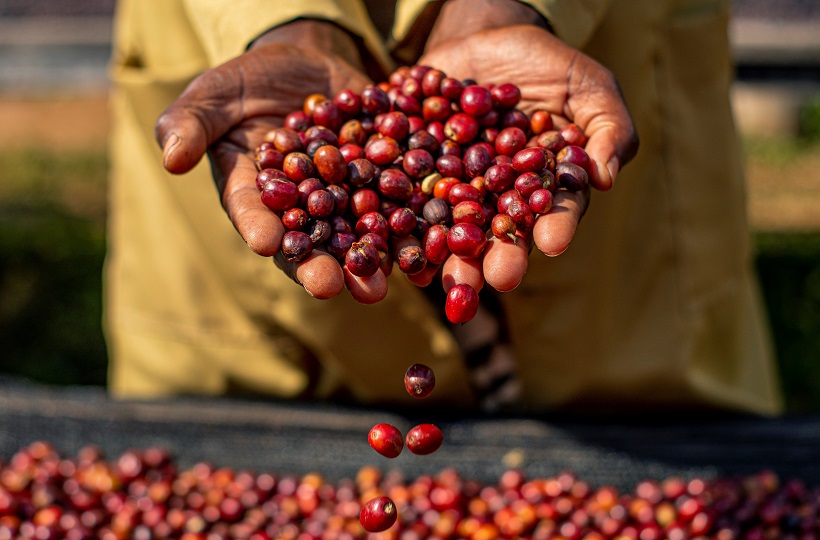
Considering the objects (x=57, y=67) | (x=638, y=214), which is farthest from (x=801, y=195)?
(x=57, y=67)

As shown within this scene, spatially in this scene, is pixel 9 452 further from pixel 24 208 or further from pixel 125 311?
pixel 24 208

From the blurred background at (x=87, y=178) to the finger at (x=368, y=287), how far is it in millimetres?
2694

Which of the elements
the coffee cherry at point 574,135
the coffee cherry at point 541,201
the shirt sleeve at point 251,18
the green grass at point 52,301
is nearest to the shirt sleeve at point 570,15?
the shirt sleeve at point 251,18

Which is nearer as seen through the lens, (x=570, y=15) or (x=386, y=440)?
(x=386, y=440)

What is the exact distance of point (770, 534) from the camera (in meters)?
2.14

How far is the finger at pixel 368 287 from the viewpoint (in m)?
1.55

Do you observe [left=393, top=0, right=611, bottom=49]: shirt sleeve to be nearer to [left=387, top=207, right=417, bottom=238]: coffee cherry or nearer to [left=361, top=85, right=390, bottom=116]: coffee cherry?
[left=361, top=85, right=390, bottom=116]: coffee cherry

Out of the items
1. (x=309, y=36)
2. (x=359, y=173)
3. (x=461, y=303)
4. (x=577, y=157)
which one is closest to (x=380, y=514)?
(x=461, y=303)

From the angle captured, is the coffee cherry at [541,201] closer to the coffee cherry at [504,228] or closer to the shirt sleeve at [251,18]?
the coffee cherry at [504,228]

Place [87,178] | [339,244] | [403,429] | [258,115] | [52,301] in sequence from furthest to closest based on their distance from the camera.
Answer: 1. [87,178]
2. [52,301]
3. [403,429]
4. [258,115]
5. [339,244]

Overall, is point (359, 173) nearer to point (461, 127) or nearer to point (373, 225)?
point (373, 225)

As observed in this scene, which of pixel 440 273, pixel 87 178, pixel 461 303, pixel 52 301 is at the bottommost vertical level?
pixel 87 178

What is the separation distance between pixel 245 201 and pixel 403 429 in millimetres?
1099

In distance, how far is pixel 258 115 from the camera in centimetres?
185
